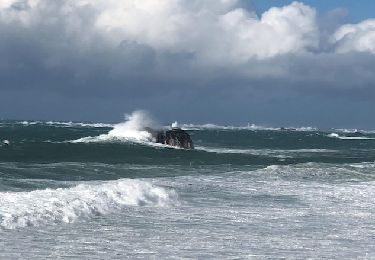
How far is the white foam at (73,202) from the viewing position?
1536cm

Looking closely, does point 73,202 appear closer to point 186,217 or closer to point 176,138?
point 186,217

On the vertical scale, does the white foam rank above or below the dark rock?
below

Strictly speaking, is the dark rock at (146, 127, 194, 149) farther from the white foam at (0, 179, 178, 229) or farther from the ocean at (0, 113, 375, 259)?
the white foam at (0, 179, 178, 229)

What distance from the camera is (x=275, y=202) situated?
21391mm

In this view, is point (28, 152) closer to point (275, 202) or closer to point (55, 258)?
point (275, 202)

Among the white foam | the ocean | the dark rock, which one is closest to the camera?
the ocean

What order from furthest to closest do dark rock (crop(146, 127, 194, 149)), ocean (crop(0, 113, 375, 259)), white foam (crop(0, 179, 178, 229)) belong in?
dark rock (crop(146, 127, 194, 149)) → white foam (crop(0, 179, 178, 229)) → ocean (crop(0, 113, 375, 259))

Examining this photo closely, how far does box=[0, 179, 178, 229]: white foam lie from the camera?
50.4ft

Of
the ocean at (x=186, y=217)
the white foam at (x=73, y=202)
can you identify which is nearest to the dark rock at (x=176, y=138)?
the ocean at (x=186, y=217)

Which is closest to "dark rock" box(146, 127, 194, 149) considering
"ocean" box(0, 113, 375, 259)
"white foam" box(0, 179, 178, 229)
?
"ocean" box(0, 113, 375, 259)

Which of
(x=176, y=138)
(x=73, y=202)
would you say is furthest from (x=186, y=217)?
(x=176, y=138)

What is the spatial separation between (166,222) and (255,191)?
8.96 meters

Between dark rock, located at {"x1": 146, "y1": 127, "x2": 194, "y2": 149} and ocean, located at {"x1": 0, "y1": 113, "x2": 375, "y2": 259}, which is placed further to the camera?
dark rock, located at {"x1": 146, "y1": 127, "x2": 194, "y2": 149}

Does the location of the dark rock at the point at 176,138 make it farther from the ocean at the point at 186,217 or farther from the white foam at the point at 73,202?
the white foam at the point at 73,202
